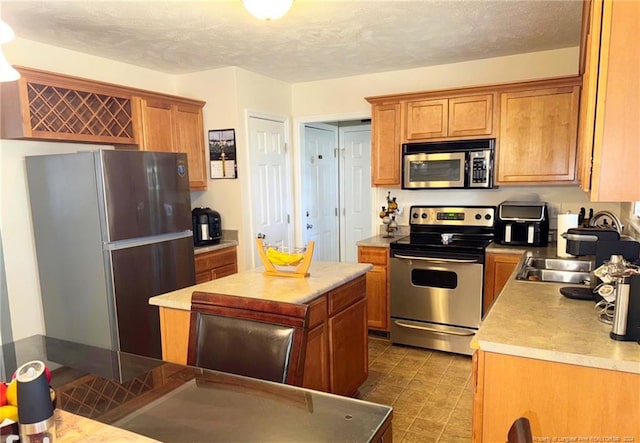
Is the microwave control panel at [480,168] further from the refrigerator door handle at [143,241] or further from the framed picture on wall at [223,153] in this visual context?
the refrigerator door handle at [143,241]

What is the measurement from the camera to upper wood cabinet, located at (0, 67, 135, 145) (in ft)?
8.49

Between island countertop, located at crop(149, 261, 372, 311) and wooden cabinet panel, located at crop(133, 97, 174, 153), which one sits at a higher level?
wooden cabinet panel, located at crop(133, 97, 174, 153)

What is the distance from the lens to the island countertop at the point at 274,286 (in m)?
1.99

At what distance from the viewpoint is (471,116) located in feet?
11.3

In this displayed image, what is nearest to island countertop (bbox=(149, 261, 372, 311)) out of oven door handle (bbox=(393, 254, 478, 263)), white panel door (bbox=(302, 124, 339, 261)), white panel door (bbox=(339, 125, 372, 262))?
oven door handle (bbox=(393, 254, 478, 263))

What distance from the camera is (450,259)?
3.26 meters

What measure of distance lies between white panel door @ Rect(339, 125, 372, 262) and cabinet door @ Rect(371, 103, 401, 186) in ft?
3.87

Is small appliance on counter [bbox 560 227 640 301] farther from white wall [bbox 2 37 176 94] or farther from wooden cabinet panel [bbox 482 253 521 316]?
white wall [bbox 2 37 176 94]

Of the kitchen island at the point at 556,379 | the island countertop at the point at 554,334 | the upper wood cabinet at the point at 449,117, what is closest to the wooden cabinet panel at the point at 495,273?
the upper wood cabinet at the point at 449,117

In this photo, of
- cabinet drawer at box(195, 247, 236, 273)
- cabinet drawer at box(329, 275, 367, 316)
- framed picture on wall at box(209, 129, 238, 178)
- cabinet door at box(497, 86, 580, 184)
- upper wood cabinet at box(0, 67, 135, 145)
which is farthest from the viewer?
framed picture on wall at box(209, 129, 238, 178)

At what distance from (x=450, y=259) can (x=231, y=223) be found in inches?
77.5

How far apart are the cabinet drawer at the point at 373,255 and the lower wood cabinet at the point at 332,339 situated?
98 centimetres

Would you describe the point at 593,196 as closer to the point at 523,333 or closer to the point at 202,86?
the point at 523,333

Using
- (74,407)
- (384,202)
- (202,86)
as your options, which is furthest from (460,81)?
(74,407)
